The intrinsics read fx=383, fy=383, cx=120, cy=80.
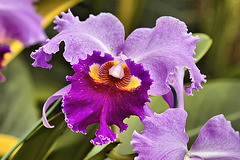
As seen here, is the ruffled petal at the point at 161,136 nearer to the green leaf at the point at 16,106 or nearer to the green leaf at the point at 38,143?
the green leaf at the point at 38,143

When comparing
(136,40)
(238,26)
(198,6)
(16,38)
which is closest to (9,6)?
(16,38)

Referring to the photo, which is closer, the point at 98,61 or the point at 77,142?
the point at 98,61

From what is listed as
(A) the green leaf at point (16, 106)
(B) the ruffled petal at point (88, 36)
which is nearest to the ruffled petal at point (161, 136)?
(B) the ruffled petal at point (88, 36)

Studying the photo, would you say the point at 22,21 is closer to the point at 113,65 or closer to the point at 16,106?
the point at 113,65

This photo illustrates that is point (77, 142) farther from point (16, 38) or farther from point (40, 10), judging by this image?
point (40, 10)

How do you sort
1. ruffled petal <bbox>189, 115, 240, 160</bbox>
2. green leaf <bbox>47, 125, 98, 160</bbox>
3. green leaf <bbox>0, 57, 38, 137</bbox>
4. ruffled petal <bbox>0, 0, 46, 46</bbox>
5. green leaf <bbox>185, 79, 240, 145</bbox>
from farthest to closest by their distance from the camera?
green leaf <bbox>0, 57, 38, 137</bbox>
green leaf <bbox>185, 79, 240, 145</bbox>
green leaf <bbox>47, 125, 98, 160</bbox>
ruffled petal <bbox>189, 115, 240, 160</bbox>
ruffled petal <bbox>0, 0, 46, 46</bbox>

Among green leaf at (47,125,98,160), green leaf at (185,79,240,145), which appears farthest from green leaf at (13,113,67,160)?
green leaf at (185,79,240,145)

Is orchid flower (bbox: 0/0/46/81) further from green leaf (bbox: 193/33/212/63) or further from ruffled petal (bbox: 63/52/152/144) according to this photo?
green leaf (bbox: 193/33/212/63)

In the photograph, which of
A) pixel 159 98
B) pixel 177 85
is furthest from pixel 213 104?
pixel 177 85
